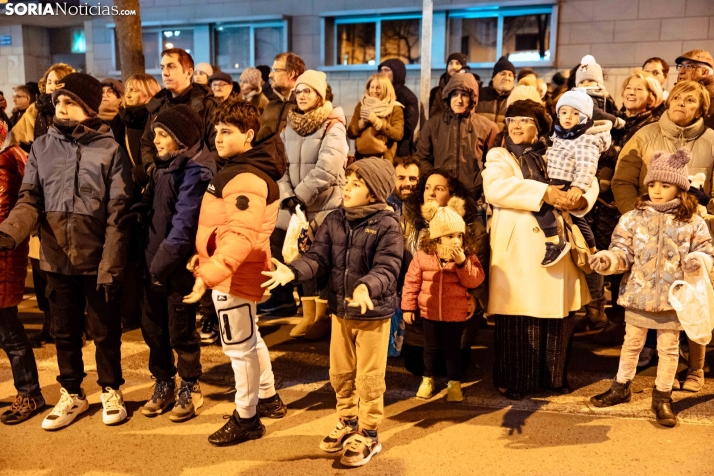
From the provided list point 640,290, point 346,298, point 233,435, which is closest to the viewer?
point 346,298

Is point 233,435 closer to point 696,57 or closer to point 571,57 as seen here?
point 696,57

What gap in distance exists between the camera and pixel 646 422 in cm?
454

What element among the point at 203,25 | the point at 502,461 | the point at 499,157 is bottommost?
the point at 502,461

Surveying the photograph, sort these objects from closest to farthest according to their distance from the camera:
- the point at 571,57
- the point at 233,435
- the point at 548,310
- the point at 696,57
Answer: the point at 233,435
the point at 548,310
the point at 696,57
the point at 571,57

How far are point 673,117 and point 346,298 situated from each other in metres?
2.94

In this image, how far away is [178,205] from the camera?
430cm

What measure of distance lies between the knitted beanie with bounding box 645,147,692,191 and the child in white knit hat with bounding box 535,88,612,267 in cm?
39

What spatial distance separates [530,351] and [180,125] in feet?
9.08

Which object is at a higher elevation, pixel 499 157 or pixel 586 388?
pixel 499 157

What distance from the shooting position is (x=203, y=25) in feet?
45.5

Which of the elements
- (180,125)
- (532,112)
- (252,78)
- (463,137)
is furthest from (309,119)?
(252,78)

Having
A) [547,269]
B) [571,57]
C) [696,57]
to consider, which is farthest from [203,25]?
[547,269]

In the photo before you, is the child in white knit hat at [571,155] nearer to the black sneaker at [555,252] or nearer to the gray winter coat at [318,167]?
the black sneaker at [555,252]

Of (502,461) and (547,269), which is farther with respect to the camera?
Answer: (547,269)
